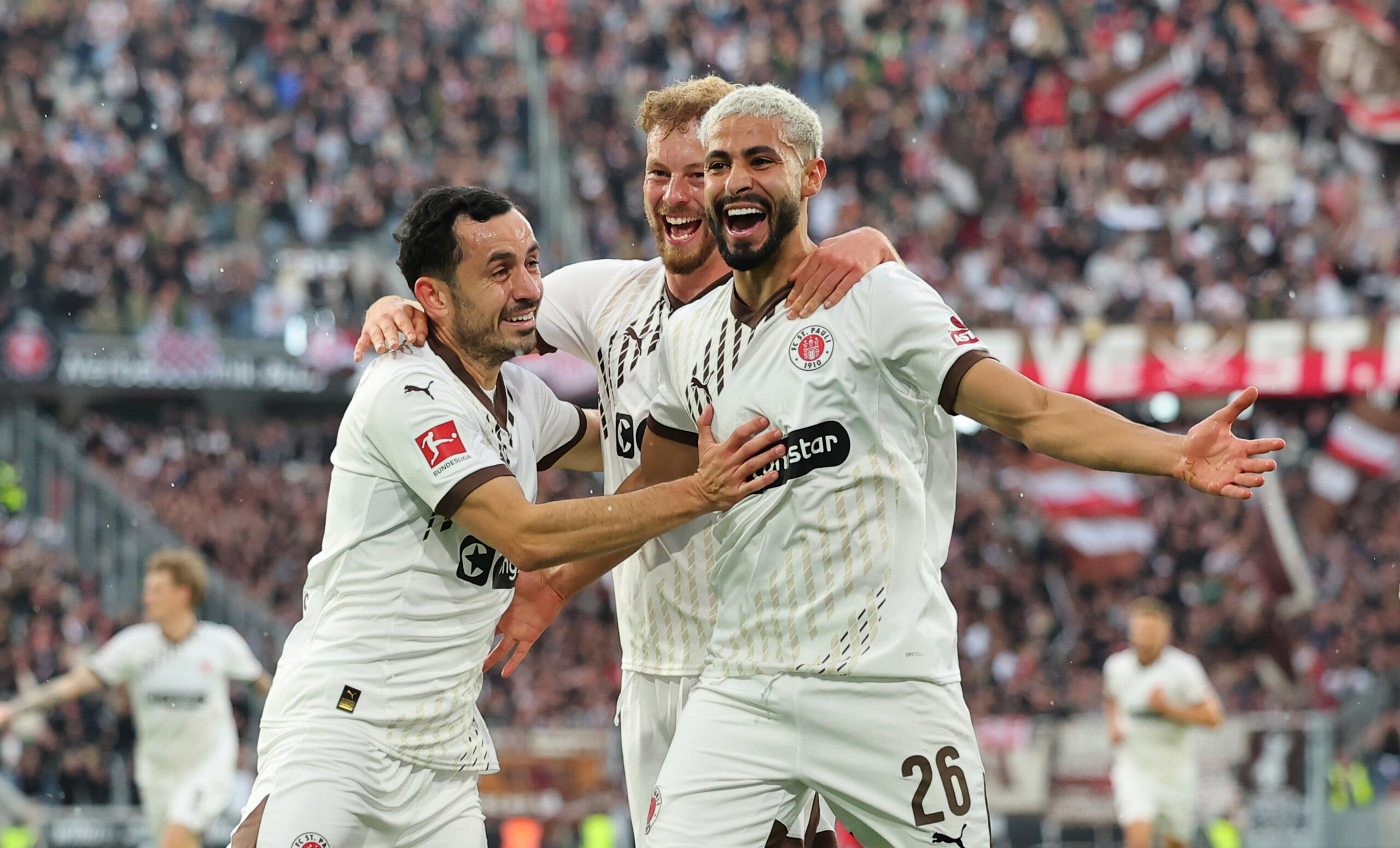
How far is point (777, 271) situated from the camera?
4859 millimetres

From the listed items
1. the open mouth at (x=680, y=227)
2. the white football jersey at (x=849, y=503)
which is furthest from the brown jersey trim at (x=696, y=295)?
the white football jersey at (x=849, y=503)

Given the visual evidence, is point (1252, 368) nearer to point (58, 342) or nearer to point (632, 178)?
point (632, 178)

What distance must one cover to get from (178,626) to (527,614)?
20.6ft

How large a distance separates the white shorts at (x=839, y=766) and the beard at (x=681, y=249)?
1596 millimetres

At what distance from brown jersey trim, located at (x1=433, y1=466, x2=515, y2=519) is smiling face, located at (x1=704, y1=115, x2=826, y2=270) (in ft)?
3.17

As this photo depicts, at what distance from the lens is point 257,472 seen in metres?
20.8

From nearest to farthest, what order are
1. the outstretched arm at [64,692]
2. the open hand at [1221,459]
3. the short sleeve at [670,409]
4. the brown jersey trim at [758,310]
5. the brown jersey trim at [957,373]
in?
the open hand at [1221,459] → the brown jersey trim at [957,373] → the brown jersey trim at [758,310] → the short sleeve at [670,409] → the outstretched arm at [64,692]

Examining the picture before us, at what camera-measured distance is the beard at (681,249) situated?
554 cm

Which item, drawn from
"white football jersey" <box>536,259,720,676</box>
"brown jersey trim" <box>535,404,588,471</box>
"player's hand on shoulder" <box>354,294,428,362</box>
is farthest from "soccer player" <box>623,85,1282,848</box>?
"brown jersey trim" <box>535,404,588,471</box>

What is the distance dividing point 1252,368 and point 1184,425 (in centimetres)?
180

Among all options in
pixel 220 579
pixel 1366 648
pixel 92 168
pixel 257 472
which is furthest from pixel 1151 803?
pixel 92 168

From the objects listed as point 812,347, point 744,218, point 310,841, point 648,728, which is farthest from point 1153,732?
point 310,841

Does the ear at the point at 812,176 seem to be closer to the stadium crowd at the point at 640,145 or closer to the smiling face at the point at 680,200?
the smiling face at the point at 680,200

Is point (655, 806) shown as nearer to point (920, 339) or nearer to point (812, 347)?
point (812, 347)
